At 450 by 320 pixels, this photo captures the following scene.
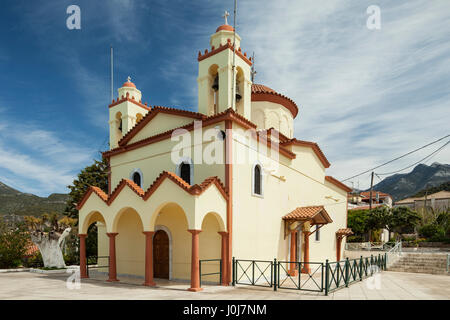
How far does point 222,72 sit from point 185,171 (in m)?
4.57

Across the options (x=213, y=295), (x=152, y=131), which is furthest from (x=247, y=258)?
(x=152, y=131)

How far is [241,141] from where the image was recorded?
13023mm

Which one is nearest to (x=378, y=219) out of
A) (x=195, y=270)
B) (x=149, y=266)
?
(x=195, y=270)

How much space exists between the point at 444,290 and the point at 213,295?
9262mm

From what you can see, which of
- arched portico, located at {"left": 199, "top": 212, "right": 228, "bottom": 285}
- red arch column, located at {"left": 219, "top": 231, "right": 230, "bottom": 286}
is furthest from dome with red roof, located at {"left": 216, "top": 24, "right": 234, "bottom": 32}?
red arch column, located at {"left": 219, "top": 231, "right": 230, "bottom": 286}

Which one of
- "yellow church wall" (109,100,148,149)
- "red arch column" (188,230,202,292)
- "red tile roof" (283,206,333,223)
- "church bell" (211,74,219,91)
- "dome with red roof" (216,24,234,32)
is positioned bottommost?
"red arch column" (188,230,202,292)

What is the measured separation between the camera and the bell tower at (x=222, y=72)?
521 inches

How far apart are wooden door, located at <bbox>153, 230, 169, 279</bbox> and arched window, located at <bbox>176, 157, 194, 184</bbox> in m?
2.67

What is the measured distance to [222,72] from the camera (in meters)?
13.4

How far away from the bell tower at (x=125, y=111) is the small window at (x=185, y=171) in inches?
234

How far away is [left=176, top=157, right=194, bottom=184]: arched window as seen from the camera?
13.4 m

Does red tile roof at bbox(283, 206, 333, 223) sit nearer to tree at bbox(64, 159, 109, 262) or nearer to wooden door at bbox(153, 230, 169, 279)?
wooden door at bbox(153, 230, 169, 279)

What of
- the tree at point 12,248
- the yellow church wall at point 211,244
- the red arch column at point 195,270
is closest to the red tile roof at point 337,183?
the yellow church wall at point 211,244
